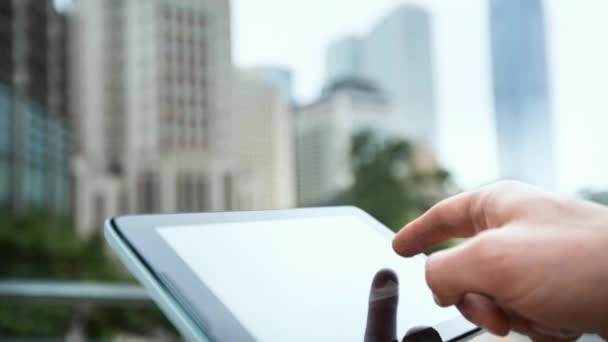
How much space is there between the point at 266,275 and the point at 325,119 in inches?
381

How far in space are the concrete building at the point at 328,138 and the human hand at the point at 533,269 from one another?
9.08 metres

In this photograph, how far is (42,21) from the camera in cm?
1055

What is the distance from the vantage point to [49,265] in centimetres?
1093

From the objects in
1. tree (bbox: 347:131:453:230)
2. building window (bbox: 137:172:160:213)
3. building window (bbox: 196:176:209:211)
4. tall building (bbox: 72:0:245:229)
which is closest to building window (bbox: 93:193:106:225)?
tall building (bbox: 72:0:245:229)

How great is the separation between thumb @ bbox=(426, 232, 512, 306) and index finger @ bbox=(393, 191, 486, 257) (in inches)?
1.9

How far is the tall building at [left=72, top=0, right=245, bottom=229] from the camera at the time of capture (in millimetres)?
15227

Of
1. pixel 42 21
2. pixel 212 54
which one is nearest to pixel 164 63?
pixel 212 54

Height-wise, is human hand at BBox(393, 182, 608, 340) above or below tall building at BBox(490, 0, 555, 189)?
below

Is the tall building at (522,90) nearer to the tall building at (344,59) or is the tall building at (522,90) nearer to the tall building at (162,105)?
the tall building at (344,59)

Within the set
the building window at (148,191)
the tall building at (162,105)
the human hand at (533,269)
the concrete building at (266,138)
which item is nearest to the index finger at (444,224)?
the human hand at (533,269)

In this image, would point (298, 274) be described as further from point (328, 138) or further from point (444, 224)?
point (328, 138)

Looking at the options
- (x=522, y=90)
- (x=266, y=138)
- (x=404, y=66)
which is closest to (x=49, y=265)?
(x=266, y=138)

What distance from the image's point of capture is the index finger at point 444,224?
0.24m

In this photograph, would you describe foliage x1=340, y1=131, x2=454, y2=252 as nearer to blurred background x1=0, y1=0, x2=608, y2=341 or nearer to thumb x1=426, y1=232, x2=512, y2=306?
blurred background x1=0, y1=0, x2=608, y2=341
